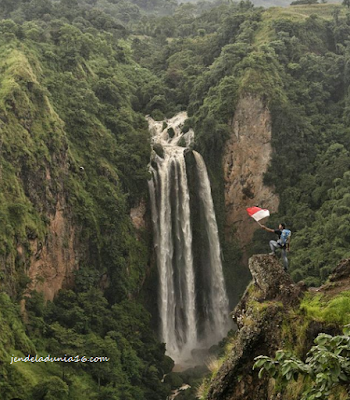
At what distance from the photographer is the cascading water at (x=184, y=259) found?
31094mm

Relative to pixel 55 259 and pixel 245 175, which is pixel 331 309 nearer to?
pixel 55 259

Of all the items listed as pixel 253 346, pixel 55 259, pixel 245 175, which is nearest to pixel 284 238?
pixel 253 346

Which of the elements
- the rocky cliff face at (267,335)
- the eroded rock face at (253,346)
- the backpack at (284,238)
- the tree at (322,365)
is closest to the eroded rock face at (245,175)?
the backpack at (284,238)

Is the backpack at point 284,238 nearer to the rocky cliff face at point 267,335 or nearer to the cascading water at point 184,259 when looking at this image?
the rocky cliff face at point 267,335

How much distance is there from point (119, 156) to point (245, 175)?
7.69 m

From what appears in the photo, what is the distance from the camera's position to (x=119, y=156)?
105 ft

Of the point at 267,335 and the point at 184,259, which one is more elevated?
the point at 267,335

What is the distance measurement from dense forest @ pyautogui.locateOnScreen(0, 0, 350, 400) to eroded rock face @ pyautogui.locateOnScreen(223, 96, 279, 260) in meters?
0.54

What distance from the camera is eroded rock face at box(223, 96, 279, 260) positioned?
34.0m

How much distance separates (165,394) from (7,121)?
1400cm

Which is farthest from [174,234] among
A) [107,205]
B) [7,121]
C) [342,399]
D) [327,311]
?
[342,399]

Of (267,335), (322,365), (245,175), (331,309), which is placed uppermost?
(322,365)

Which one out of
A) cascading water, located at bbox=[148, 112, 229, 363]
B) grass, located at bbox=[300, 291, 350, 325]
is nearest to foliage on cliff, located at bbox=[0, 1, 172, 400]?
cascading water, located at bbox=[148, 112, 229, 363]

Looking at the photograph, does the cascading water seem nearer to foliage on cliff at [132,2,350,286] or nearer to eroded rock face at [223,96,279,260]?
eroded rock face at [223,96,279,260]
